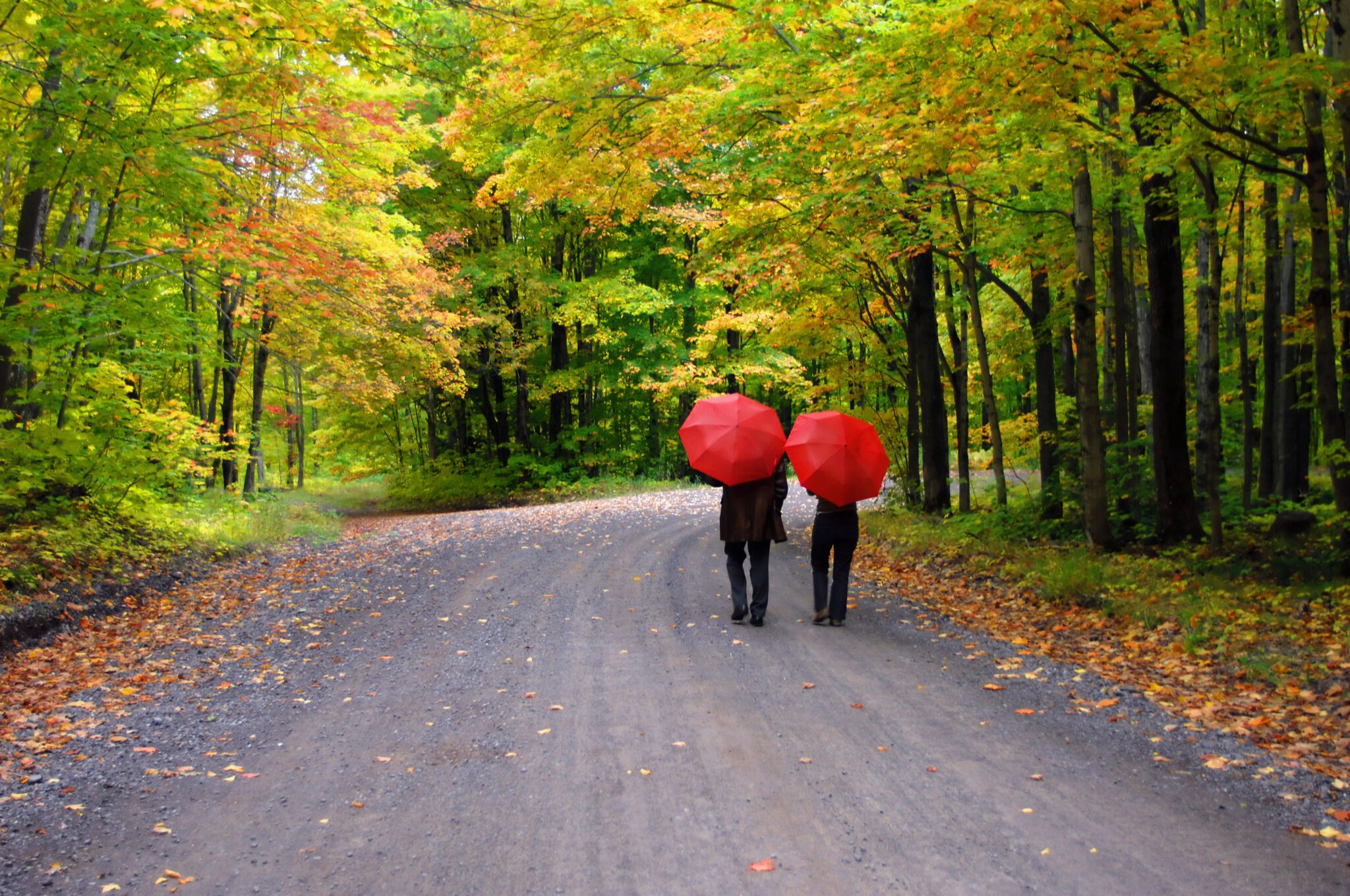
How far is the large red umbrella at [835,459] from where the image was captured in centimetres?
739

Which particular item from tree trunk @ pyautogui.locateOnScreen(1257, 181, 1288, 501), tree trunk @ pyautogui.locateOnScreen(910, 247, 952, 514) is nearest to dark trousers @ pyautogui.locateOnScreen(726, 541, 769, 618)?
tree trunk @ pyautogui.locateOnScreen(910, 247, 952, 514)

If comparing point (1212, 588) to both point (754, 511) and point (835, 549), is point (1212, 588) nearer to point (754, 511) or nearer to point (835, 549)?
point (835, 549)

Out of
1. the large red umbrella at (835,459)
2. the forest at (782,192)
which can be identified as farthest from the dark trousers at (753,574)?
the forest at (782,192)

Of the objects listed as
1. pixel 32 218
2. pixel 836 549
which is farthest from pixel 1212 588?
pixel 32 218

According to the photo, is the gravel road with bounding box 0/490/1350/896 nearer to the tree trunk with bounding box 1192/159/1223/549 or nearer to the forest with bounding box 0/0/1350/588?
the forest with bounding box 0/0/1350/588

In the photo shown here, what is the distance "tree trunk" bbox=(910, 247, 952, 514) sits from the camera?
14531 millimetres

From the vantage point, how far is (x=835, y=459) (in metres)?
7.39

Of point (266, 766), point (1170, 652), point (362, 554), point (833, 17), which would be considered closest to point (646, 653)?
point (266, 766)

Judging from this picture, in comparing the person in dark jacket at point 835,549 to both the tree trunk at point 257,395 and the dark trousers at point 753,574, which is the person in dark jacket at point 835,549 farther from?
the tree trunk at point 257,395

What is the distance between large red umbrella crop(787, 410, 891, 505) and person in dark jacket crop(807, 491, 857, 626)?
0.54 ft

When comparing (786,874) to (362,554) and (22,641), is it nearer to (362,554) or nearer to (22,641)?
(22,641)

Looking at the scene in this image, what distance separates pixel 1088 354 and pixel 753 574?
569 centimetres

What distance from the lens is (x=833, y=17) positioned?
33.9ft

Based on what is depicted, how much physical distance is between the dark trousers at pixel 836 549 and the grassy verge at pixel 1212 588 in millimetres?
2324
